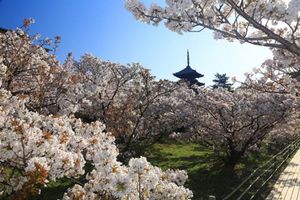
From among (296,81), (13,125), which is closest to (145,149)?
(296,81)

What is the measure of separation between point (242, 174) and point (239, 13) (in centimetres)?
1123

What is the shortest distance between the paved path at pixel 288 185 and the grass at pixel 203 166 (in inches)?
27.2

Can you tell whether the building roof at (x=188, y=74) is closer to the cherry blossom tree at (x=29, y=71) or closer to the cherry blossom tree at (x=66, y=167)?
the cherry blossom tree at (x=29, y=71)

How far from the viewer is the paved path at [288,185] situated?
12227 millimetres

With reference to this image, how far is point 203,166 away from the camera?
18781 millimetres

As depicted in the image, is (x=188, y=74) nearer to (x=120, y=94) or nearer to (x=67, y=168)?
(x=120, y=94)

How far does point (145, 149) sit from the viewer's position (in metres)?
22.2

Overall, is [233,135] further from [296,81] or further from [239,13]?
[239,13]

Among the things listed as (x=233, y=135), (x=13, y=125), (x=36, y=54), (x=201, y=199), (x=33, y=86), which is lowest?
(x=201, y=199)

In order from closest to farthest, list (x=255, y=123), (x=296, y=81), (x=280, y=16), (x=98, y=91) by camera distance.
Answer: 1. (x=280, y=16)
2. (x=296, y=81)
3. (x=98, y=91)
4. (x=255, y=123)

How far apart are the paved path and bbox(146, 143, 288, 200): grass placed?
0.69 m

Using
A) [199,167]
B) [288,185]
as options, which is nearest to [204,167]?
[199,167]

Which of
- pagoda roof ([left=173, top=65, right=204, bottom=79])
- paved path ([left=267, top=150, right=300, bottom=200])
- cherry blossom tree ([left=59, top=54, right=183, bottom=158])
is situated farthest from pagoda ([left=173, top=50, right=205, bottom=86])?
paved path ([left=267, top=150, right=300, bottom=200])

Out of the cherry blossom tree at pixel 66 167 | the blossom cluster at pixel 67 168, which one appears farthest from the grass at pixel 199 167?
the blossom cluster at pixel 67 168
